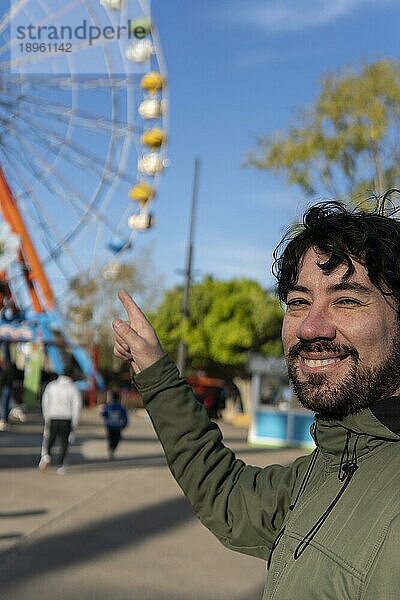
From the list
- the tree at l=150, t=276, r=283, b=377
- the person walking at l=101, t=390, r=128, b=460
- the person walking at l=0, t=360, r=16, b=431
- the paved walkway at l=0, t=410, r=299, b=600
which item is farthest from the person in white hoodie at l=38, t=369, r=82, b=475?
the tree at l=150, t=276, r=283, b=377

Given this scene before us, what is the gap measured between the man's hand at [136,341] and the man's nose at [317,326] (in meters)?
0.62

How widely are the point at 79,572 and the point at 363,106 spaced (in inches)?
557

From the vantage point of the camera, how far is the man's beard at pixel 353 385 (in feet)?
5.47

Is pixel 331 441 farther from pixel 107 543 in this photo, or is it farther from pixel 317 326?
pixel 107 543

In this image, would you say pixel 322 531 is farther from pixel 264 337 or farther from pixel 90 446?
pixel 264 337

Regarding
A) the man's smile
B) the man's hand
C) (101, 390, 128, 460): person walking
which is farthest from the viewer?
(101, 390, 128, 460): person walking

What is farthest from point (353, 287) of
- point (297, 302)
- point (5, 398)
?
point (5, 398)

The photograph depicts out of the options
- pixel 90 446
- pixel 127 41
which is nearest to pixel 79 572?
pixel 90 446

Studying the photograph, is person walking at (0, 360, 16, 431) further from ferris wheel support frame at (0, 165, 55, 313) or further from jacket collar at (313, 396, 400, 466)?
jacket collar at (313, 396, 400, 466)

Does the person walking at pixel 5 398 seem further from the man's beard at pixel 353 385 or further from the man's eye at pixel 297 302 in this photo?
the man's beard at pixel 353 385

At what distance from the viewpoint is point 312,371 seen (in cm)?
174

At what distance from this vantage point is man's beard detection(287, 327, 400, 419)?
1.67 meters

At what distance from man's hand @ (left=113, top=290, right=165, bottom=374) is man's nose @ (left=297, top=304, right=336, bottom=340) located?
2.04 feet

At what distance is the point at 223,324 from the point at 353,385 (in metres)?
35.4
